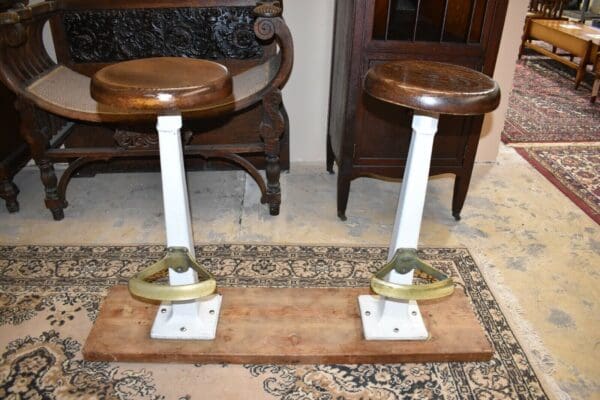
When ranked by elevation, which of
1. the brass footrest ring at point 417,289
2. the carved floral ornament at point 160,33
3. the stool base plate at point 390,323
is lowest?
the stool base plate at point 390,323

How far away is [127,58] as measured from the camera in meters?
2.33

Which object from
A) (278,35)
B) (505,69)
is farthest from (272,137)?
(505,69)

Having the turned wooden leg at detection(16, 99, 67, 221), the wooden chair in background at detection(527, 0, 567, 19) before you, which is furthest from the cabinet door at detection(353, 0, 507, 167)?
the wooden chair in background at detection(527, 0, 567, 19)

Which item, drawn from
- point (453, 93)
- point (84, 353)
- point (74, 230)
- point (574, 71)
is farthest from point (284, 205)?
point (574, 71)

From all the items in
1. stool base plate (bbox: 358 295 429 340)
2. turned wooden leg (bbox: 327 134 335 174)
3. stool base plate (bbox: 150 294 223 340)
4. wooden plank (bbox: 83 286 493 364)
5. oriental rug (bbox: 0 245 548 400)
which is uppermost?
turned wooden leg (bbox: 327 134 335 174)

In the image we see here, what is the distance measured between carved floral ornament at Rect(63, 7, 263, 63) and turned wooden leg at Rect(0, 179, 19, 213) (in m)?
0.64

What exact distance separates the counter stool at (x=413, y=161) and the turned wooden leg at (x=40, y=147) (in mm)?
1401

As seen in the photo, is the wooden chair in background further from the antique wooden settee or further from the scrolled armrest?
the scrolled armrest

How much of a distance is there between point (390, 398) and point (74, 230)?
4.87 feet

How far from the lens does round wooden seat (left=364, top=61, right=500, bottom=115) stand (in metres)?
1.20

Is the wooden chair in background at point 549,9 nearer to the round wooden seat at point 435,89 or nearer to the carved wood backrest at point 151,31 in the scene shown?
the carved wood backrest at point 151,31

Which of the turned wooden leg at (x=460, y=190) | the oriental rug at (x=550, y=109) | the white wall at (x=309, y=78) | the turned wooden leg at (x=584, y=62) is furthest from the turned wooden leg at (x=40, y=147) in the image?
the turned wooden leg at (x=584, y=62)

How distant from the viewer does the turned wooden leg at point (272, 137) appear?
2.07 m

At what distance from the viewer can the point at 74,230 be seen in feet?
7.04
